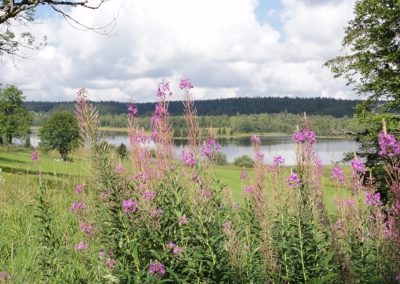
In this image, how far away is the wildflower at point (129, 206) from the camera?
3.88 meters

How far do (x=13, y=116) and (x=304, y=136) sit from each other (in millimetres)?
92341

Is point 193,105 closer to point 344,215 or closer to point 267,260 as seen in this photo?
point 267,260

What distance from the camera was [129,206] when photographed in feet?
12.8

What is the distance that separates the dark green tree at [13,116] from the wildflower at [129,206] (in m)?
81.8

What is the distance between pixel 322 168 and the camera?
205 inches

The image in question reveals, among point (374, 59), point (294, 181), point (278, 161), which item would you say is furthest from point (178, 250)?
point (374, 59)

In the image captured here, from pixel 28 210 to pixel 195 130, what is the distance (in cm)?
660

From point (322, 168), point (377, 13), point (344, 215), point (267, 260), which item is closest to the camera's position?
point (267, 260)

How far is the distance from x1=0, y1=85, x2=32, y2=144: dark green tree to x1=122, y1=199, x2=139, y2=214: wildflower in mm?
81761

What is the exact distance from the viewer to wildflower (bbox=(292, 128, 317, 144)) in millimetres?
3762

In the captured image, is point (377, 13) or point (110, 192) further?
point (377, 13)

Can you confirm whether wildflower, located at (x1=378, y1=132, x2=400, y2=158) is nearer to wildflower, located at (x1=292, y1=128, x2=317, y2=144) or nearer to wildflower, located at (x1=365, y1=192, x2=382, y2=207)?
wildflower, located at (x1=292, y1=128, x2=317, y2=144)

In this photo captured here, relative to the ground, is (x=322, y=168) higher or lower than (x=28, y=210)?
higher

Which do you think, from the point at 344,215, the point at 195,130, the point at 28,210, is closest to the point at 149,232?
the point at 195,130
